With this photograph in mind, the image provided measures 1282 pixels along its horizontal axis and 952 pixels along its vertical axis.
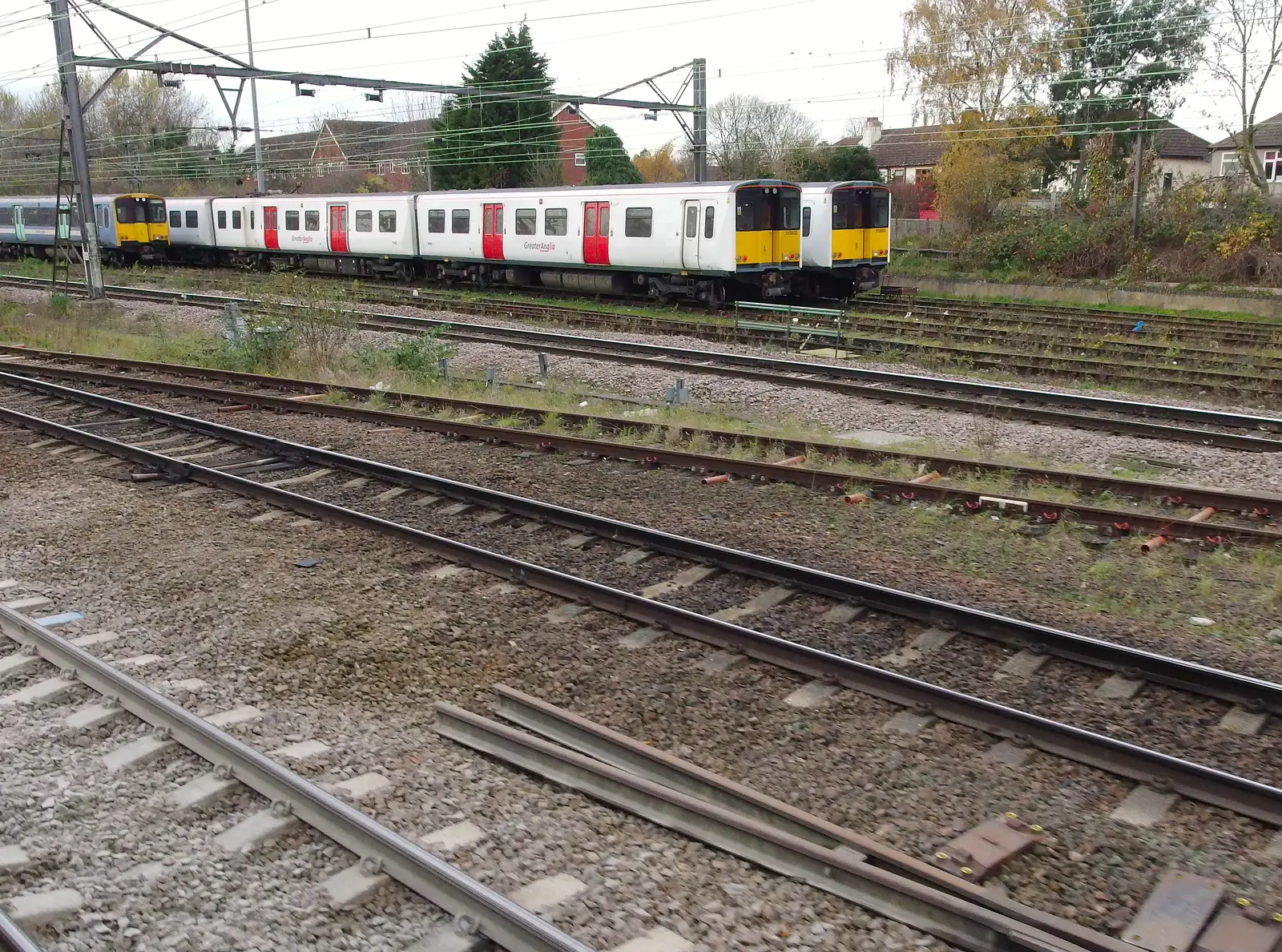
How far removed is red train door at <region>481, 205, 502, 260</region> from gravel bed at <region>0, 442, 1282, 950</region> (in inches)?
687

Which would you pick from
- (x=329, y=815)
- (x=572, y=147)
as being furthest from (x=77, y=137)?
(x=572, y=147)

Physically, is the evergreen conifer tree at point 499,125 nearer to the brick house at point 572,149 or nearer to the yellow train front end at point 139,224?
the brick house at point 572,149

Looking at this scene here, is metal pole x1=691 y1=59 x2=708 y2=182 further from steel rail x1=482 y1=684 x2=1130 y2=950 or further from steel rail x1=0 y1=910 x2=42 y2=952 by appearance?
steel rail x1=0 y1=910 x2=42 y2=952

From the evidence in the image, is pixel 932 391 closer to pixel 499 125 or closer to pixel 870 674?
pixel 870 674

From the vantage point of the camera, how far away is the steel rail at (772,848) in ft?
11.4

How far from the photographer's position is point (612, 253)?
2255 centimetres

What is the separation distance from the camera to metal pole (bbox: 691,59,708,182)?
25.1 m

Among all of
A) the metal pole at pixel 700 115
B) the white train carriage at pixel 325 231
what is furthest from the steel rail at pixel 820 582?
the white train carriage at pixel 325 231

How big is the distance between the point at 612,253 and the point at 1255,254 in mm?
17864

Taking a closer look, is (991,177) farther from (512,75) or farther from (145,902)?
(145,902)

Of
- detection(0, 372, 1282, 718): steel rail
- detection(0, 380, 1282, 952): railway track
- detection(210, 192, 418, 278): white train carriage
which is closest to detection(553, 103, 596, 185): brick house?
detection(210, 192, 418, 278): white train carriage

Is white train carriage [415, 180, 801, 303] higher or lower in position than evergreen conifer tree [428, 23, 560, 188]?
lower

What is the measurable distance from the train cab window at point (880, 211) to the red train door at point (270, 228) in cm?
1787

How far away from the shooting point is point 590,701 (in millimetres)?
5406
